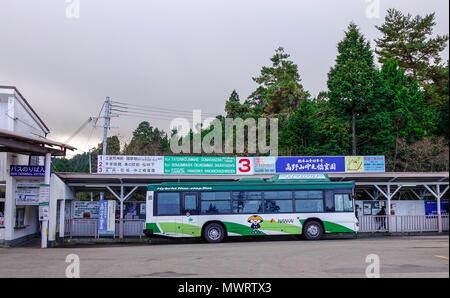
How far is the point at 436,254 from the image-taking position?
42.4 feet

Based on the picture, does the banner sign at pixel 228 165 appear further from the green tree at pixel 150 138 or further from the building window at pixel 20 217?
the green tree at pixel 150 138

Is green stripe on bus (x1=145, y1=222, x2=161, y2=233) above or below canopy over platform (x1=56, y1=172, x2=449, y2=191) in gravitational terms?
below

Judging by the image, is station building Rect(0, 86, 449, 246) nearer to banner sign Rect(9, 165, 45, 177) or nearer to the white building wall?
the white building wall

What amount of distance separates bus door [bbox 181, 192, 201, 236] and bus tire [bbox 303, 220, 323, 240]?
481 centimetres

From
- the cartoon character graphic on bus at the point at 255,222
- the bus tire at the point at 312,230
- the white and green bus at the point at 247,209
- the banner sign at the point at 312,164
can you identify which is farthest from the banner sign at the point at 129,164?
the bus tire at the point at 312,230

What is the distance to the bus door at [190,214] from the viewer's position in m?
19.6

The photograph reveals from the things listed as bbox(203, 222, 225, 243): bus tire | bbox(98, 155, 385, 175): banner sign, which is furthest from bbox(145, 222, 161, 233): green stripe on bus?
bbox(98, 155, 385, 175): banner sign

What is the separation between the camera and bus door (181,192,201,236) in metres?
19.6

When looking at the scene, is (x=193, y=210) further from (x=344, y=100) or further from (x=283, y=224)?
(x=344, y=100)

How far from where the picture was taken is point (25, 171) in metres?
19.1

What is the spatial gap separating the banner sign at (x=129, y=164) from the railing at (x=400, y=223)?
1124 cm

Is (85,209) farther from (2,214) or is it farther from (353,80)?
(353,80)

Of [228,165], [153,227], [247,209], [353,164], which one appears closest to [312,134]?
[353,164]
